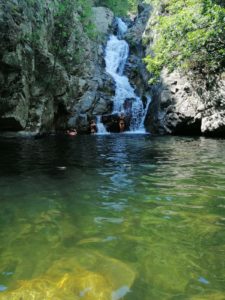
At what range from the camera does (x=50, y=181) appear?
7.92 m

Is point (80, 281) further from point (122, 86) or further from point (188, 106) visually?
point (122, 86)

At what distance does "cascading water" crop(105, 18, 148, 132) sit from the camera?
97.0 feet

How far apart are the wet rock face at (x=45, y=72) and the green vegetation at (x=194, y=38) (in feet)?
25.8

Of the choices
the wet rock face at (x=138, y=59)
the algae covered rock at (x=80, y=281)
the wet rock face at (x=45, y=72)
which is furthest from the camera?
the wet rock face at (x=138, y=59)

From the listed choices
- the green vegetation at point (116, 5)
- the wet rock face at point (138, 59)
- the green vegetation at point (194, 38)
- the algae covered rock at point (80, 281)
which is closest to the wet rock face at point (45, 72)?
the wet rock face at point (138, 59)

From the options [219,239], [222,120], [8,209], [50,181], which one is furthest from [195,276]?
[222,120]

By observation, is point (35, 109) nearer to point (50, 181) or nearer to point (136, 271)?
point (50, 181)

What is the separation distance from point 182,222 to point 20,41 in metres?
17.7

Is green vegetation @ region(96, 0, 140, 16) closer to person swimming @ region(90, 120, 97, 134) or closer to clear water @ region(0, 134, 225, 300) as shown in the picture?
person swimming @ region(90, 120, 97, 134)

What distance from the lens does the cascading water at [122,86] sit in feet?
97.0

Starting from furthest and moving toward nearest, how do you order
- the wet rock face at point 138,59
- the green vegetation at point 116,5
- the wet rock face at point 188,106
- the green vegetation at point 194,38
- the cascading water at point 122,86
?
the green vegetation at point 116,5 < the wet rock face at point 138,59 < the cascading water at point 122,86 < the wet rock face at point 188,106 < the green vegetation at point 194,38

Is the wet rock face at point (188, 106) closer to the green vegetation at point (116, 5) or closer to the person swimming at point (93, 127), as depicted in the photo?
the person swimming at point (93, 127)

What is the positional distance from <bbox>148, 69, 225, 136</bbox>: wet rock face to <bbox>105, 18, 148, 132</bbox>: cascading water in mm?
1808

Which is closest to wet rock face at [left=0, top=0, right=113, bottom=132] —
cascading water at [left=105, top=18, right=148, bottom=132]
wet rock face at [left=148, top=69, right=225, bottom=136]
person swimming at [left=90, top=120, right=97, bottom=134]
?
cascading water at [left=105, top=18, right=148, bottom=132]
